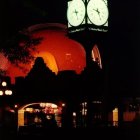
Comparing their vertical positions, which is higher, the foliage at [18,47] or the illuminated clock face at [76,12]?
the illuminated clock face at [76,12]

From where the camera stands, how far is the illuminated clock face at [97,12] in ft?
75.7

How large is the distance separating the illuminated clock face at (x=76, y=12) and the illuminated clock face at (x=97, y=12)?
340 mm

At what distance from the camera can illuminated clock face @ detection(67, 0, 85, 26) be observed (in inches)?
910

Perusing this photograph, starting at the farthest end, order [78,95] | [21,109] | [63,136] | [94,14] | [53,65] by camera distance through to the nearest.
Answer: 1. [53,65]
2. [21,109]
3. [78,95]
4. [94,14]
5. [63,136]

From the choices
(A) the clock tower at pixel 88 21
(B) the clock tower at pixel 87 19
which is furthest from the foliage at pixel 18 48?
(B) the clock tower at pixel 87 19

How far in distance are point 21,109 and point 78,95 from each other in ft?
16.8

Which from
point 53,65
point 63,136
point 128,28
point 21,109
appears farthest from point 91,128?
point 128,28

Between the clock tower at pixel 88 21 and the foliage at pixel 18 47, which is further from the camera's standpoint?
the clock tower at pixel 88 21

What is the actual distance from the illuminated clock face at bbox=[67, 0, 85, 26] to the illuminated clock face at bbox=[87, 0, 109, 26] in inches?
13.4

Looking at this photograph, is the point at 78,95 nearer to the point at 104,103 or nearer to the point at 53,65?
the point at 104,103

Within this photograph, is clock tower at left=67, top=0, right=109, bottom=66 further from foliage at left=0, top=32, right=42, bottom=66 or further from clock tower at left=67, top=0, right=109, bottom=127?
foliage at left=0, top=32, right=42, bottom=66

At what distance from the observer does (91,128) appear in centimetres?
1730

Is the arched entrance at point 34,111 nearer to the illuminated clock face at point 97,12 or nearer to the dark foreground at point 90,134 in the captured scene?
the illuminated clock face at point 97,12

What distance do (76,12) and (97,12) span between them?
1016mm
